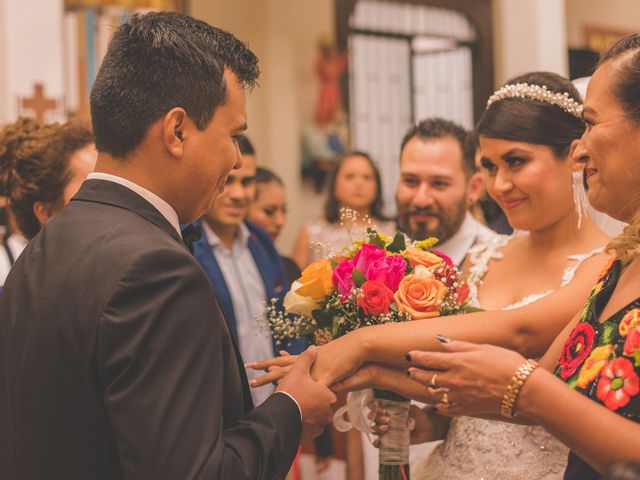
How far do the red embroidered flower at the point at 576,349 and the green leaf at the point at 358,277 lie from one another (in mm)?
567

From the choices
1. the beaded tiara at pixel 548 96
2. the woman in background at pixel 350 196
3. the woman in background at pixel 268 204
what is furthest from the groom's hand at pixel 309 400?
the woman in background at pixel 350 196

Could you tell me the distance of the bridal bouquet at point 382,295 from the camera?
2334mm

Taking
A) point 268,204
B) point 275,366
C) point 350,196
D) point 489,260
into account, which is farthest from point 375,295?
point 350,196

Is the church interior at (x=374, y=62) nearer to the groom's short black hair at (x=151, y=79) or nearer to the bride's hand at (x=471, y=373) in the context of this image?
the groom's short black hair at (x=151, y=79)

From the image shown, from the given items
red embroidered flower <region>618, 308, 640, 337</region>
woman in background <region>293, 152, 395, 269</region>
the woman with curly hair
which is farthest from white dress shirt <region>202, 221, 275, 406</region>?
red embroidered flower <region>618, 308, 640, 337</region>

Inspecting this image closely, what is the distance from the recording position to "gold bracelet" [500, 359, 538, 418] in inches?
71.9

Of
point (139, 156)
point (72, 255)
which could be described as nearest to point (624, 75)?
point (139, 156)

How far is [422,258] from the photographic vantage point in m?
2.40

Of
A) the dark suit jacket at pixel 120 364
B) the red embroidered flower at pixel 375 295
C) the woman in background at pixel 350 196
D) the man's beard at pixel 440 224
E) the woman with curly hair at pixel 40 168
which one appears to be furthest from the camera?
the woman in background at pixel 350 196

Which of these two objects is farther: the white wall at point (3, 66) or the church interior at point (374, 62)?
the church interior at point (374, 62)

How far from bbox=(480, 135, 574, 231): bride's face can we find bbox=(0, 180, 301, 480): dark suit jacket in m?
1.27

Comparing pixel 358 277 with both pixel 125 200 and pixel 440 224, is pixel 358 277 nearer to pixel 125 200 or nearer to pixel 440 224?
pixel 125 200

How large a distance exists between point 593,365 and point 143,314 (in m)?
0.91

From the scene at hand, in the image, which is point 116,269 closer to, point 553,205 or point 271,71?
point 553,205
